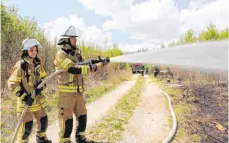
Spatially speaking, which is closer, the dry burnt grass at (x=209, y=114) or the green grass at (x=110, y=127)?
the green grass at (x=110, y=127)

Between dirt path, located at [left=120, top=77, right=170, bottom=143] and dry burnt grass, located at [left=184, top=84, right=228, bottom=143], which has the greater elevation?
dirt path, located at [left=120, top=77, right=170, bottom=143]

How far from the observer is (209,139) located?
234 inches

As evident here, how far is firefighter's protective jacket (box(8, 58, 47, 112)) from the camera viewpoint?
402 cm


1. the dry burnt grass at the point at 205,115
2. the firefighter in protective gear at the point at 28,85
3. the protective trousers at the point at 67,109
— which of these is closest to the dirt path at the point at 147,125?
the dry burnt grass at the point at 205,115

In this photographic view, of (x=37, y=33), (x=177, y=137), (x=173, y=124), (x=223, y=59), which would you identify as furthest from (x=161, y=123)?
(x=37, y=33)

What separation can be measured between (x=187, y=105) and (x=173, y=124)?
3.11m

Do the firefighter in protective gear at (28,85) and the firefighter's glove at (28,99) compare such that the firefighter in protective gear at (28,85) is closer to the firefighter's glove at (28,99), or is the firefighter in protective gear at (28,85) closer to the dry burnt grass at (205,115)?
the firefighter's glove at (28,99)

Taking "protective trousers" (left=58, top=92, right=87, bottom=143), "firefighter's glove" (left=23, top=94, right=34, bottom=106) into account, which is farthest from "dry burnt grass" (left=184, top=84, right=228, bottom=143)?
"firefighter's glove" (left=23, top=94, right=34, bottom=106)

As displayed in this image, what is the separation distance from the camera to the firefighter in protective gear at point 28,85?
4.06 m

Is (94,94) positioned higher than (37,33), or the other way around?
(37,33)

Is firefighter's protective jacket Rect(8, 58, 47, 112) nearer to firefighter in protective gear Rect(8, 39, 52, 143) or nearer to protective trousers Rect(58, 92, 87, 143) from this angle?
firefighter in protective gear Rect(8, 39, 52, 143)

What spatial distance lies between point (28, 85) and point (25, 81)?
8 cm

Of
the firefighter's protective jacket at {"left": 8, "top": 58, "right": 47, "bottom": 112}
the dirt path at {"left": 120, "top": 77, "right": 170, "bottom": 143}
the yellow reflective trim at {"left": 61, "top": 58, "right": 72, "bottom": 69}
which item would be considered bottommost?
the dirt path at {"left": 120, "top": 77, "right": 170, "bottom": 143}

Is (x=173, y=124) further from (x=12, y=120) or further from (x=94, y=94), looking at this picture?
(x=94, y=94)
